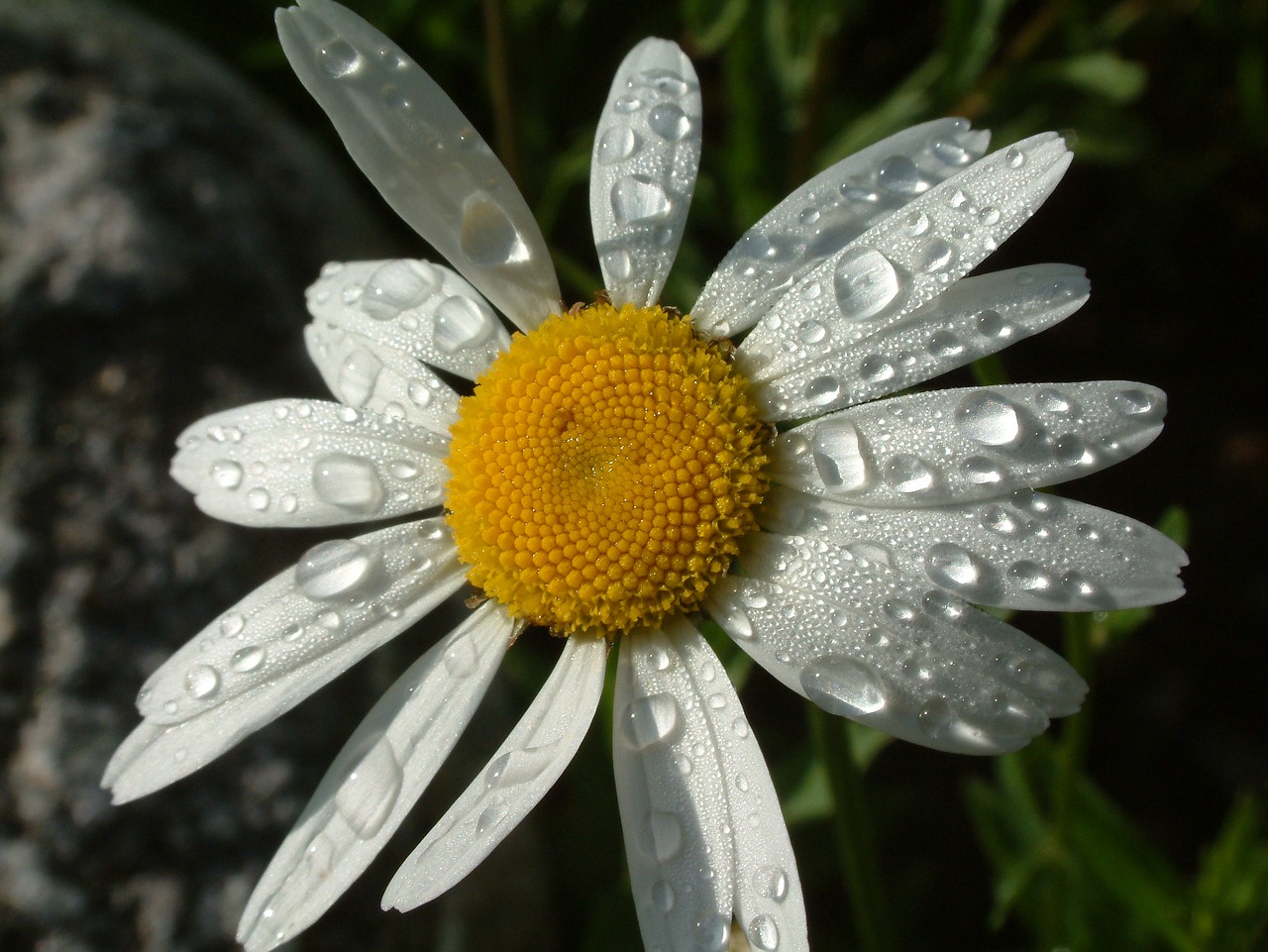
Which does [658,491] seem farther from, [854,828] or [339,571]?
[854,828]

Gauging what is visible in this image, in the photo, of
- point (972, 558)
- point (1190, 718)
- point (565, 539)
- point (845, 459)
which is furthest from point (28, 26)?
point (1190, 718)

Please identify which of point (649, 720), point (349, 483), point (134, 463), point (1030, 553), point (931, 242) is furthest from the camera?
point (134, 463)

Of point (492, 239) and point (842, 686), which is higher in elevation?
point (492, 239)

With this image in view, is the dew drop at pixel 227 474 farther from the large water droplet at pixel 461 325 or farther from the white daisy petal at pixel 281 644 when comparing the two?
the large water droplet at pixel 461 325

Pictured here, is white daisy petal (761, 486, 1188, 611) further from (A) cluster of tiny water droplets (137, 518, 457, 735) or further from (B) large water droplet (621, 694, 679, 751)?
(A) cluster of tiny water droplets (137, 518, 457, 735)

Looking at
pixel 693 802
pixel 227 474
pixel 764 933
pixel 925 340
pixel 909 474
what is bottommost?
pixel 764 933

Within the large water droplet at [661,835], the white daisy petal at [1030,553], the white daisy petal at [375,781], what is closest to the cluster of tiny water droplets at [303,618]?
the white daisy petal at [375,781]

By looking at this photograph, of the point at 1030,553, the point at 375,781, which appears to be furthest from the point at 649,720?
the point at 1030,553
